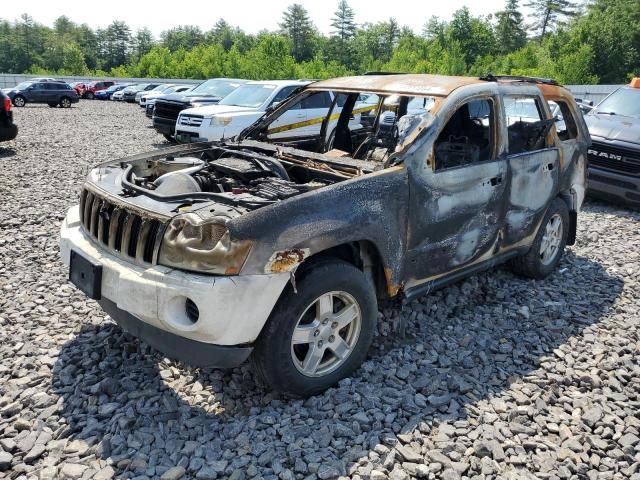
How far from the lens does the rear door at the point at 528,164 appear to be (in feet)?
14.6

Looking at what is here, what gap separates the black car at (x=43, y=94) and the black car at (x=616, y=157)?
1109 inches

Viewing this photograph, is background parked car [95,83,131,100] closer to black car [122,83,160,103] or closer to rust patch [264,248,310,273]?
black car [122,83,160,103]

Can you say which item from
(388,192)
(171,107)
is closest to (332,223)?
(388,192)

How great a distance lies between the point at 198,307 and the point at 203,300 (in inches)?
1.9

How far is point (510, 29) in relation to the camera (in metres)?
72.1

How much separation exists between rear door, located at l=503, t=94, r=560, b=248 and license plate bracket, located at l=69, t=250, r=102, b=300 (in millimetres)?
3034

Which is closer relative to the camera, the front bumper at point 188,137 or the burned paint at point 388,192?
the burned paint at point 388,192

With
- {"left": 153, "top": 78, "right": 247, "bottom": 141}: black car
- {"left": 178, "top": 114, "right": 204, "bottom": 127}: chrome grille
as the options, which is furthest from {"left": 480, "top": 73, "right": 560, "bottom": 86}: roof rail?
{"left": 153, "top": 78, "right": 247, "bottom": 141}: black car

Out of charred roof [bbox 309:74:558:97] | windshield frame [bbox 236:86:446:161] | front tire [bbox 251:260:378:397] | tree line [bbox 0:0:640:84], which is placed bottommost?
front tire [bbox 251:260:378:397]

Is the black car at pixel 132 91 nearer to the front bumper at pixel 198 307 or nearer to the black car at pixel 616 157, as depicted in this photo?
the black car at pixel 616 157

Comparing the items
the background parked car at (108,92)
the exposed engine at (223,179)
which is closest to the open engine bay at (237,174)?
the exposed engine at (223,179)

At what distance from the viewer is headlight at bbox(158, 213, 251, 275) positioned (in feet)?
9.15

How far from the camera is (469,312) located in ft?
15.0

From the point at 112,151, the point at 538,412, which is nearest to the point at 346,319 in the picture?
the point at 538,412
